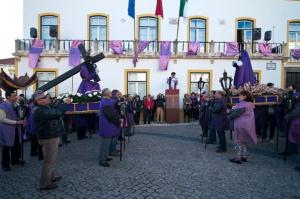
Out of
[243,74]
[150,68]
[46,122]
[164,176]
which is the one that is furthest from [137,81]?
[46,122]

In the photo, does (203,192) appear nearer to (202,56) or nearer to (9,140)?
(9,140)

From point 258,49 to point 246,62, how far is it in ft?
36.7

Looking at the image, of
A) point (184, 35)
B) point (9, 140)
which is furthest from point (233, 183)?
point (184, 35)

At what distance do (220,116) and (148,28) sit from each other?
45.8 feet

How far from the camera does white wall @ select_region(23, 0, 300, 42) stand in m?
20.5

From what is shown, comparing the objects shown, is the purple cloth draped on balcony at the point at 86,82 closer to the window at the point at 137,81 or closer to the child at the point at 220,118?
the child at the point at 220,118

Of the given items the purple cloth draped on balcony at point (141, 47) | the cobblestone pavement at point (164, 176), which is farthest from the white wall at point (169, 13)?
the cobblestone pavement at point (164, 176)

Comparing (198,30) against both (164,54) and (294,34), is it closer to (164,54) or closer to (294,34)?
(164,54)

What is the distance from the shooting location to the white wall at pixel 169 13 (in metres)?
20.5

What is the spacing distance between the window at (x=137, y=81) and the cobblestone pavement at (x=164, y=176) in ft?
36.4

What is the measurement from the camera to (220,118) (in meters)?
8.48

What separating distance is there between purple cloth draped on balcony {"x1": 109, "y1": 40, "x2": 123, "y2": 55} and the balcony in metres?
0.27

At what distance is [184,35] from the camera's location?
20.9 m

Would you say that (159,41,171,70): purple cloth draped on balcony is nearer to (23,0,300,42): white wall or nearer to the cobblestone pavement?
(23,0,300,42): white wall
